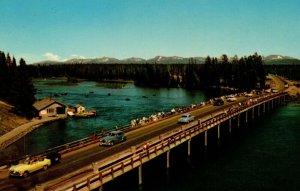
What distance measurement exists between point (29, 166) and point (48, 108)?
71.3 m

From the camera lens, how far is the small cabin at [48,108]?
10569 cm

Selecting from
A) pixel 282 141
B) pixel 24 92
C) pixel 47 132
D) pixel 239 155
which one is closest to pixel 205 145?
pixel 239 155

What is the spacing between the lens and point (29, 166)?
3800 centimetres

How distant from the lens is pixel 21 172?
36.8 m

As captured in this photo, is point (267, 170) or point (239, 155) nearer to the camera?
point (267, 170)

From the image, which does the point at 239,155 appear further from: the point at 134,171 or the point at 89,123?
the point at 89,123

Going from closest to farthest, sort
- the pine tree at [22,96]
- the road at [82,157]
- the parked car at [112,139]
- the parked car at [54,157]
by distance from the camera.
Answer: the road at [82,157], the parked car at [54,157], the parked car at [112,139], the pine tree at [22,96]

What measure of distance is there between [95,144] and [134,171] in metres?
6.38

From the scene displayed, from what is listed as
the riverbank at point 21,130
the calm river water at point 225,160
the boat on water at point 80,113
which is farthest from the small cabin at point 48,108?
the calm river water at point 225,160

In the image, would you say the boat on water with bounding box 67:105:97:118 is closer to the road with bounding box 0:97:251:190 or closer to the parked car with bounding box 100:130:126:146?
the road with bounding box 0:97:251:190

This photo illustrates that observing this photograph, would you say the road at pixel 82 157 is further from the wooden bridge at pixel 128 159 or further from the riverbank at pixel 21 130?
the riverbank at pixel 21 130

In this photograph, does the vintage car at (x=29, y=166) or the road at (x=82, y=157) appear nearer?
the road at (x=82, y=157)

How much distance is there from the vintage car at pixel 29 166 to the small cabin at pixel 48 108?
220 ft

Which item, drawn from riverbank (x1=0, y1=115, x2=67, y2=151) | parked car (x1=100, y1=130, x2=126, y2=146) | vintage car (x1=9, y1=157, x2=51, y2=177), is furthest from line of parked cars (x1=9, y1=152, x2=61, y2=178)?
riverbank (x1=0, y1=115, x2=67, y2=151)
